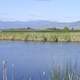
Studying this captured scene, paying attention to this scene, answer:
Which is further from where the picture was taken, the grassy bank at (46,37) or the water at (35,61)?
the grassy bank at (46,37)

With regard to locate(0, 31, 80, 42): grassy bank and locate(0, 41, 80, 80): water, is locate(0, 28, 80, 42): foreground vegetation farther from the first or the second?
locate(0, 41, 80, 80): water

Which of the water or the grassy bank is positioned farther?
the grassy bank

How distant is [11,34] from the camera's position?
2791 cm

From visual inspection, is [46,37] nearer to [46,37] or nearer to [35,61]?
[46,37]

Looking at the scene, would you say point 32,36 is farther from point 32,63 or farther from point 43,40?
point 32,63

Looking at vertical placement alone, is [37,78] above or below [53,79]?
below

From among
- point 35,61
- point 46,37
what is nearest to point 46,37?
point 46,37

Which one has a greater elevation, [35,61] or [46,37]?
[46,37]

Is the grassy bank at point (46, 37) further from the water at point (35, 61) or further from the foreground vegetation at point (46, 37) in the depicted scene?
the water at point (35, 61)

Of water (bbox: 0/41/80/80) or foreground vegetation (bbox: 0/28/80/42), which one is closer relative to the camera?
water (bbox: 0/41/80/80)

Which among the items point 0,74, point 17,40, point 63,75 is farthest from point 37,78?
point 17,40

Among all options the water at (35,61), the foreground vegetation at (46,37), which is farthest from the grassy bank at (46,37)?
the water at (35,61)

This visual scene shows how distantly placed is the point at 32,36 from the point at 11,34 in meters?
2.57

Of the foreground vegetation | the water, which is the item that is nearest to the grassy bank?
the foreground vegetation
